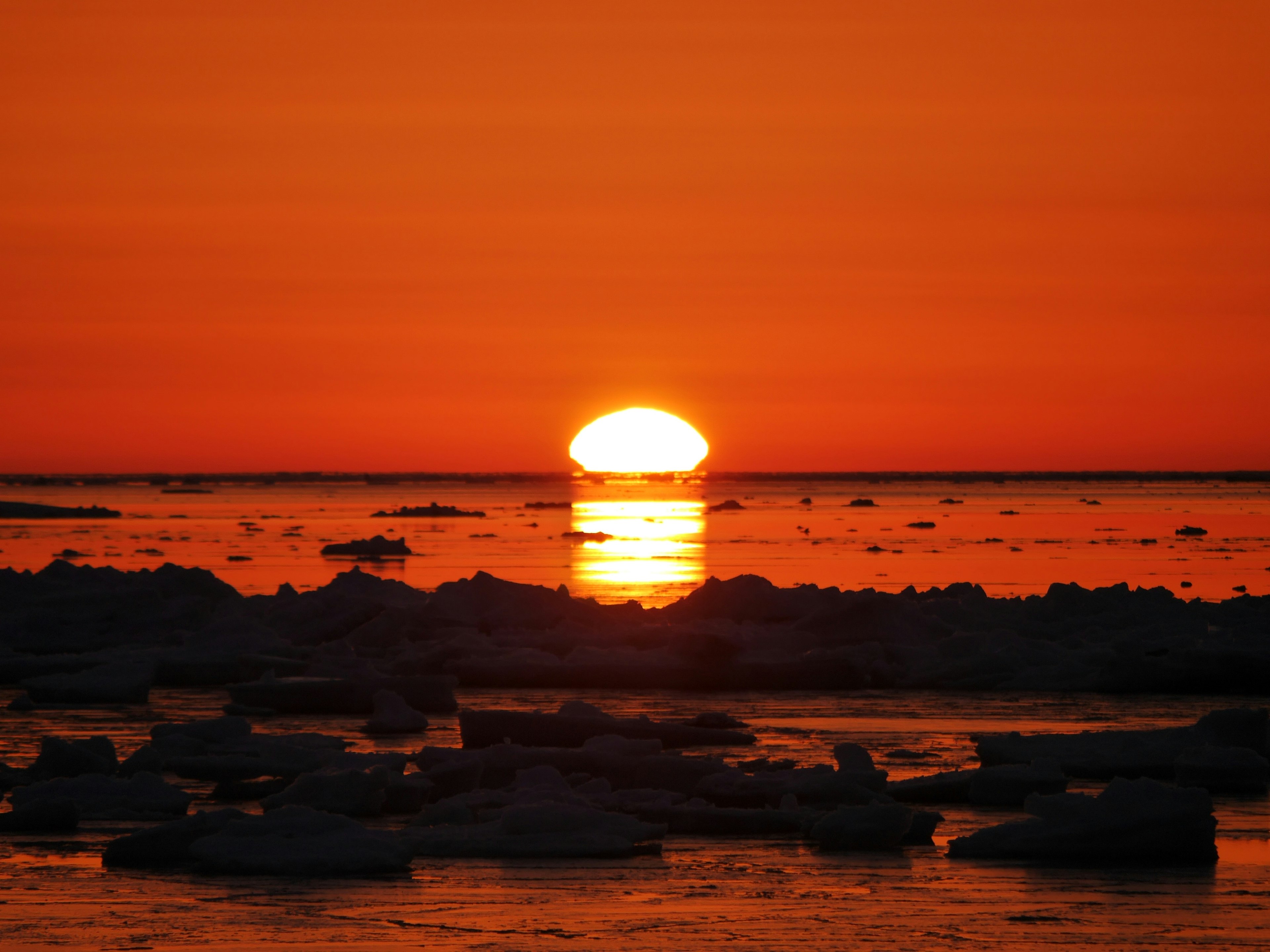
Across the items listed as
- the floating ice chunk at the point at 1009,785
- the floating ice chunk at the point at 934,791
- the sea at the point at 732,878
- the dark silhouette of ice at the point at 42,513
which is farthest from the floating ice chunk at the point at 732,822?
the dark silhouette of ice at the point at 42,513

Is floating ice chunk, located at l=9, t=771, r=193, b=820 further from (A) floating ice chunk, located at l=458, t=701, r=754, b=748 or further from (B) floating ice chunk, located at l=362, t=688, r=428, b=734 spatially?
(B) floating ice chunk, located at l=362, t=688, r=428, b=734

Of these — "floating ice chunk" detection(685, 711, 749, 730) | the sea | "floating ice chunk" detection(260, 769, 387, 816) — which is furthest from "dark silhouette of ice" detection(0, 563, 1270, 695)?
"floating ice chunk" detection(260, 769, 387, 816)

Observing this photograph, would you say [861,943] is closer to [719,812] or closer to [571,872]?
[571,872]

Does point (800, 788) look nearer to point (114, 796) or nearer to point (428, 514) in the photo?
point (114, 796)

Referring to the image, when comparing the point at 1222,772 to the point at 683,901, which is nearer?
the point at 683,901

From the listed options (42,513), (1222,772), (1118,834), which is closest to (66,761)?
(1118,834)

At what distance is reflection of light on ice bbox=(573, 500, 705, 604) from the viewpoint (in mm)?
28844

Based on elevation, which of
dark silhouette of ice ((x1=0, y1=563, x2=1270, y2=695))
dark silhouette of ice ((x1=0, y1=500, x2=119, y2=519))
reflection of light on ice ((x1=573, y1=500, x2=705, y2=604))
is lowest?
dark silhouette of ice ((x1=0, y1=563, x2=1270, y2=695))

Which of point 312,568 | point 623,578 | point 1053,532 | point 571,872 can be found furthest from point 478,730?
point 1053,532

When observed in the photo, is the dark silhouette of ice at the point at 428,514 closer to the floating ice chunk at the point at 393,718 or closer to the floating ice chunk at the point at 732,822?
the floating ice chunk at the point at 393,718

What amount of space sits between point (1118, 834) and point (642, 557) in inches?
1342

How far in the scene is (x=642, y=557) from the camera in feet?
138

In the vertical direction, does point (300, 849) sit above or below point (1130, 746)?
below

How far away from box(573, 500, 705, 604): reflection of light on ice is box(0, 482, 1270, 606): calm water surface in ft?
0.47
